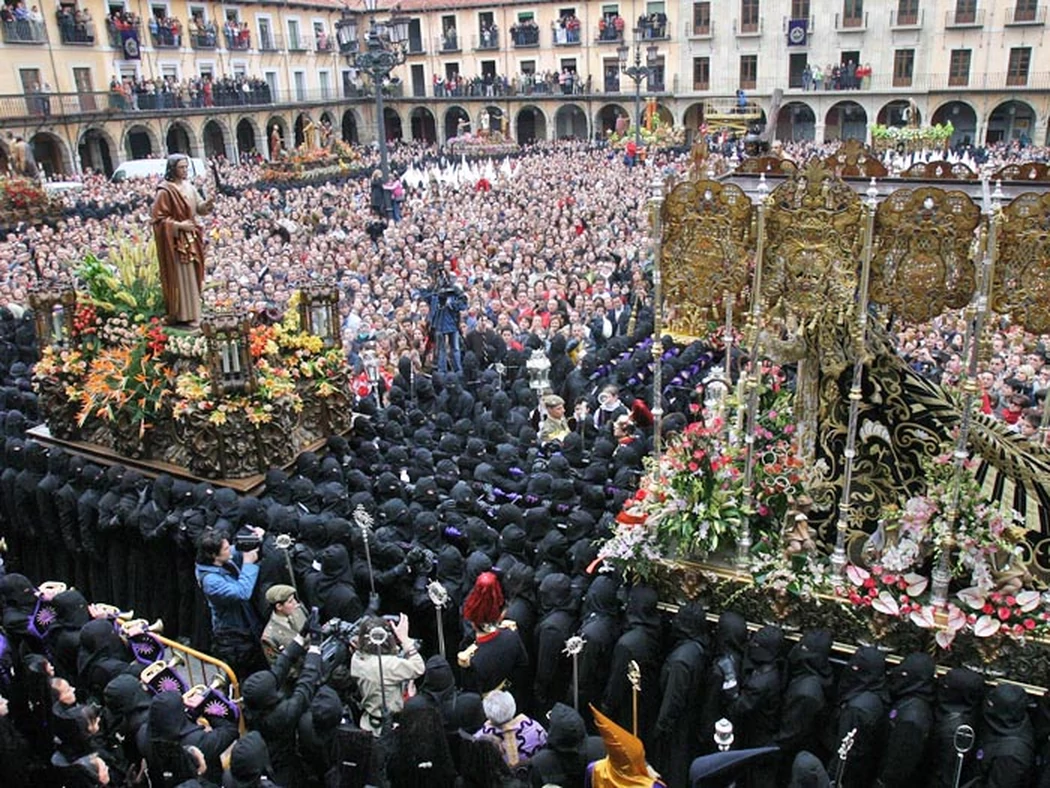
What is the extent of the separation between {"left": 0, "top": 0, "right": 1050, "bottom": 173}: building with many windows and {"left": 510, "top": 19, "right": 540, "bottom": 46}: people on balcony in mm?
87

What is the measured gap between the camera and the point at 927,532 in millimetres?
5863

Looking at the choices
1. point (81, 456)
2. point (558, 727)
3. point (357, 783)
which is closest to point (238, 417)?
point (81, 456)

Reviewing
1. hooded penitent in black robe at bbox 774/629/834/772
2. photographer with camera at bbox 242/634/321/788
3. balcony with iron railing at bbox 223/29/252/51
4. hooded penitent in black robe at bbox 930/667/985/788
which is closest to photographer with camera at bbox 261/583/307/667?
photographer with camera at bbox 242/634/321/788

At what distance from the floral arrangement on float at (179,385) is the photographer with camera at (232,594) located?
1.67 metres

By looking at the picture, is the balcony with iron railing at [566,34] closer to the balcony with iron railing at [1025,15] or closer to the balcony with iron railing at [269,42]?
the balcony with iron railing at [269,42]

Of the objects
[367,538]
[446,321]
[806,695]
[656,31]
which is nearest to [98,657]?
[367,538]

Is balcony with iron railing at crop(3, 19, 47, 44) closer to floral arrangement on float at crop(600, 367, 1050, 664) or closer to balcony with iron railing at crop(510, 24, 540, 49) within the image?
balcony with iron railing at crop(510, 24, 540, 49)

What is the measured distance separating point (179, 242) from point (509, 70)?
147ft

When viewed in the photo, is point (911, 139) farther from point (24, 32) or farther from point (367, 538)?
point (24, 32)

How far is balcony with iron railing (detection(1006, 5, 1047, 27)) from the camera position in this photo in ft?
122

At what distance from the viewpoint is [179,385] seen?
27.9 ft

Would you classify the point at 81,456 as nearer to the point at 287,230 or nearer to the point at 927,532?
the point at 927,532

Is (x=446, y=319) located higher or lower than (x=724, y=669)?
higher

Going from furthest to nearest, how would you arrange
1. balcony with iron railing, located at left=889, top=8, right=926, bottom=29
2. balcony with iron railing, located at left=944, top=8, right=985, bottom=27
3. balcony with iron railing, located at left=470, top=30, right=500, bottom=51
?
balcony with iron railing, located at left=470, top=30, right=500, bottom=51, balcony with iron railing, located at left=889, top=8, right=926, bottom=29, balcony with iron railing, located at left=944, top=8, right=985, bottom=27
